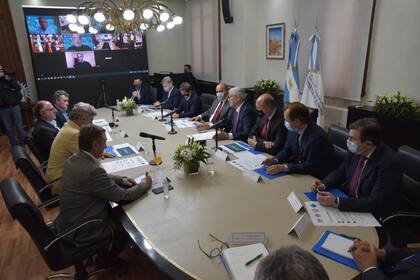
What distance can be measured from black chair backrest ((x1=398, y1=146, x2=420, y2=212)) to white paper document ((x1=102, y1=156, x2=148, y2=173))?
206 centimetres

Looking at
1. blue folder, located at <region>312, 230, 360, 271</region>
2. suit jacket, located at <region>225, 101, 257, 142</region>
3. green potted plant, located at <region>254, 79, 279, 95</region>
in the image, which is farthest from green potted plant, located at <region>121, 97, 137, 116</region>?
blue folder, located at <region>312, 230, 360, 271</region>

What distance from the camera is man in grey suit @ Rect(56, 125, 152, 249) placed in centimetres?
184

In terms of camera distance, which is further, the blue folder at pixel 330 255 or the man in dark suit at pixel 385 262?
the blue folder at pixel 330 255

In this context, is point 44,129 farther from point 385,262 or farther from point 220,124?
point 385,262

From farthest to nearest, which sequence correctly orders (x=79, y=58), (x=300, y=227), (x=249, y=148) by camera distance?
(x=79, y=58), (x=249, y=148), (x=300, y=227)

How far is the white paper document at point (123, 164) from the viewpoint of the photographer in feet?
8.21

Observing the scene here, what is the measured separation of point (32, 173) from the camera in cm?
248

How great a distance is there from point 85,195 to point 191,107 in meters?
3.26

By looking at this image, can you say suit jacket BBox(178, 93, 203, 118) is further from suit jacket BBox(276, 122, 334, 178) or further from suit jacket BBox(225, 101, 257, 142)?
suit jacket BBox(276, 122, 334, 178)

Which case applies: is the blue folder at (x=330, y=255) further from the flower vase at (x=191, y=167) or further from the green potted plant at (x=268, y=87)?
the green potted plant at (x=268, y=87)

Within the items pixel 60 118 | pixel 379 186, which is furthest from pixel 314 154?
pixel 60 118

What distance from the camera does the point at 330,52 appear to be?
438 cm

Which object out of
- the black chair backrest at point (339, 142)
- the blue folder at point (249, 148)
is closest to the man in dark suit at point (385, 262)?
the black chair backrest at point (339, 142)

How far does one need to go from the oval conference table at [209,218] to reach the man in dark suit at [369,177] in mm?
189
